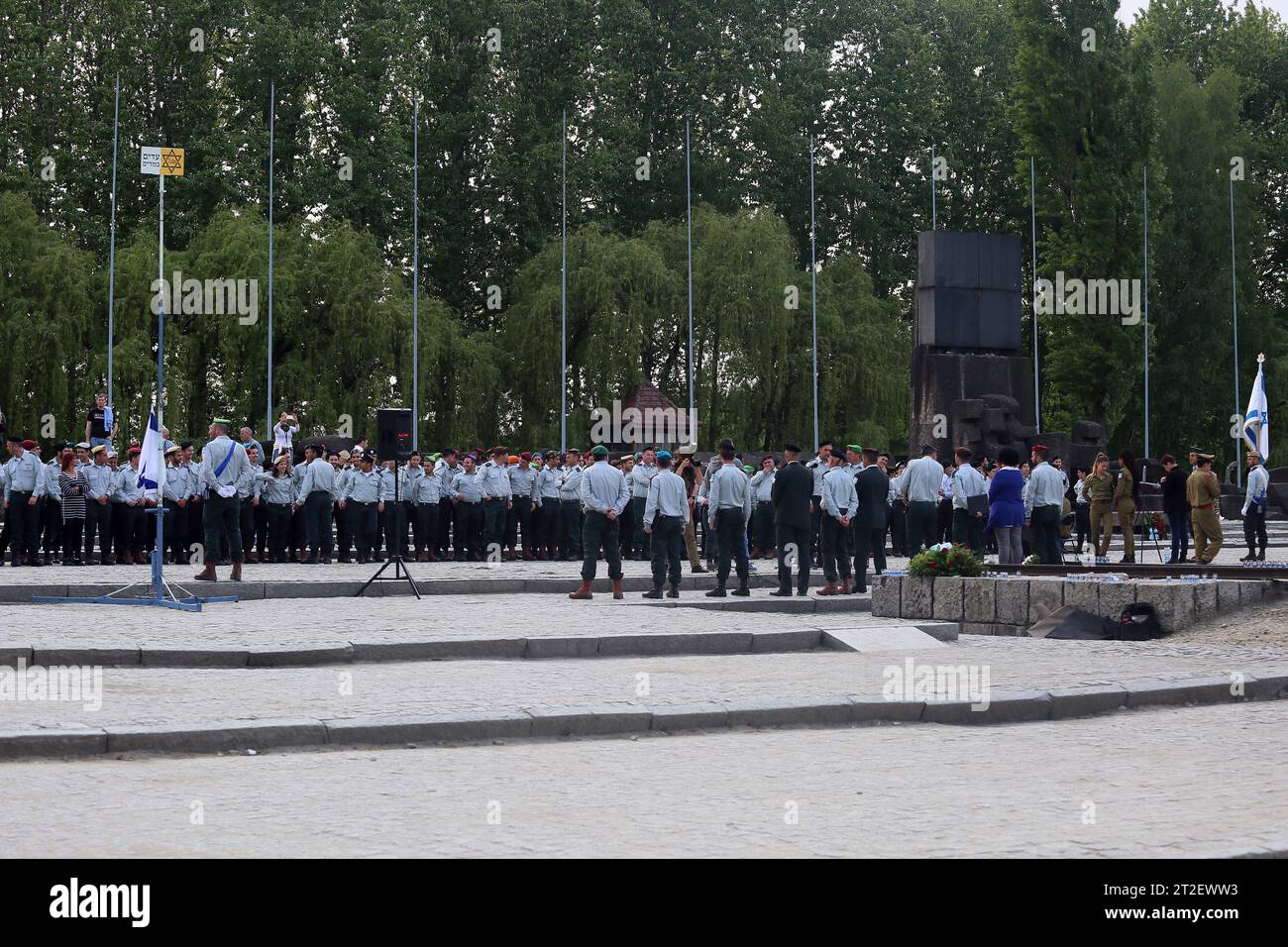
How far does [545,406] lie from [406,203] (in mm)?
8787

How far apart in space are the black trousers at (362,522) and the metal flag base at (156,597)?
7.00 metres

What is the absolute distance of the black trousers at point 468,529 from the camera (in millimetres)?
28984

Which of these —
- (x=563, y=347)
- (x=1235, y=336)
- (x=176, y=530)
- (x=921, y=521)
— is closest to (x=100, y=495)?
(x=176, y=530)

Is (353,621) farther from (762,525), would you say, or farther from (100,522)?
(762,525)

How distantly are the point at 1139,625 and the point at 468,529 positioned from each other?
14944mm

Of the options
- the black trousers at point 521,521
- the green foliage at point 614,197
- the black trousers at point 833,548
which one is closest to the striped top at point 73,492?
the black trousers at point 521,521

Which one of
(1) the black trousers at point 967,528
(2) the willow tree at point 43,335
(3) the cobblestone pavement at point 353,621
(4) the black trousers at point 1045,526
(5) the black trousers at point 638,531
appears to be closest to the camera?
(3) the cobblestone pavement at point 353,621

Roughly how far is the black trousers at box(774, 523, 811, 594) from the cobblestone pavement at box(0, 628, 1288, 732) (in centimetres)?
474

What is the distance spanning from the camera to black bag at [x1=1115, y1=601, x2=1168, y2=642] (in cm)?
1620

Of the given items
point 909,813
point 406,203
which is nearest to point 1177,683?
point 909,813

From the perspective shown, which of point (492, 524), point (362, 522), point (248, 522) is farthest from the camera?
point (492, 524)

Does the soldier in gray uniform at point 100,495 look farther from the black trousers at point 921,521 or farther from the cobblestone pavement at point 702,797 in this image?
the cobblestone pavement at point 702,797

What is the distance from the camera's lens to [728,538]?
20.5 m
